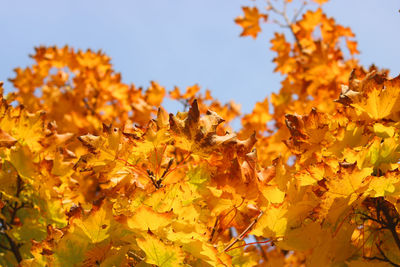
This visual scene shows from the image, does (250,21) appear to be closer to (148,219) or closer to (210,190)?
(210,190)

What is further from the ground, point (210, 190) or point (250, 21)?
point (250, 21)

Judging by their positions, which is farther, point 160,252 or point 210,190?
point 210,190

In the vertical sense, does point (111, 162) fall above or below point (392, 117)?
above

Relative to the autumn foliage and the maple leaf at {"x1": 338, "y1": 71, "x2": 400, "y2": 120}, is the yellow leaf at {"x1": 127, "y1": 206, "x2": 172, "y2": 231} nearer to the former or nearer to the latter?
the autumn foliage

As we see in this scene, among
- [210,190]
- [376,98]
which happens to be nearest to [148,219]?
[210,190]

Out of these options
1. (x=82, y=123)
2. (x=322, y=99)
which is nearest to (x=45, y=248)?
(x=322, y=99)

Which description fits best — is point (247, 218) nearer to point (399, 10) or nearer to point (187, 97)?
point (399, 10)

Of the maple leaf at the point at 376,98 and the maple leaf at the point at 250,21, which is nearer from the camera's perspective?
the maple leaf at the point at 376,98

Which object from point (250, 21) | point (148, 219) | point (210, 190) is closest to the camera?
point (148, 219)

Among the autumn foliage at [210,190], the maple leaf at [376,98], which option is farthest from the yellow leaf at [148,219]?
the maple leaf at [376,98]

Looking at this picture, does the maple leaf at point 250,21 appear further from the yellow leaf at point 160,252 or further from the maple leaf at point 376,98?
the yellow leaf at point 160,252

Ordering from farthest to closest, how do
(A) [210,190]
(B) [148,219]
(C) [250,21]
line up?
(C) [250,21], (A) [210,190], (B) [148,219]
